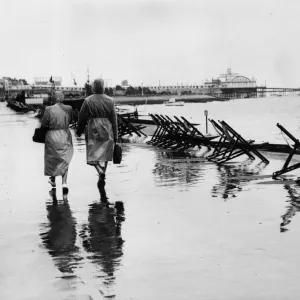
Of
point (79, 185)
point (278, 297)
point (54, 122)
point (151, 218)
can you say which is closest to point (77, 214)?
point (151, 218)

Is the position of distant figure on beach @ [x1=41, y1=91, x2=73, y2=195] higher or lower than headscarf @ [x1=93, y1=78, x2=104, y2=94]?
lower

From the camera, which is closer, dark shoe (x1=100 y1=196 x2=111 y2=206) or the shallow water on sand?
the shallow water on sand

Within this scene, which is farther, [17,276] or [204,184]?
[204,184]

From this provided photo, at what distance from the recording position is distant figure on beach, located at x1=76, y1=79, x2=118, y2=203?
12.2m

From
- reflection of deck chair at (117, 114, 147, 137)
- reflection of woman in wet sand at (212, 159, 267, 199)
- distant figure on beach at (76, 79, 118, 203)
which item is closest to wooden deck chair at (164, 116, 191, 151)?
reflection of woman in wet sand at (212, 159, 267, 199)

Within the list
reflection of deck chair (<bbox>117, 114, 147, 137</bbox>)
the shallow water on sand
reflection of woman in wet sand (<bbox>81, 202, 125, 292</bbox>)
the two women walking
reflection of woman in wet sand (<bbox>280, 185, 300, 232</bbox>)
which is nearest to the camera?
the shallow water on sand

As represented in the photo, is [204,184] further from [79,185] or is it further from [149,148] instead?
[149,148]

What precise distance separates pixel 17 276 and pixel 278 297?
2166mm

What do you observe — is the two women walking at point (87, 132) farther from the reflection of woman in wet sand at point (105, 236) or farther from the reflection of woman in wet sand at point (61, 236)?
the reflection of woman in wet sand at point (105, 236)

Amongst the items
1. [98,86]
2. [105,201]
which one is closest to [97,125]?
[98,86]

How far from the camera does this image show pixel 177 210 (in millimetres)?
9641

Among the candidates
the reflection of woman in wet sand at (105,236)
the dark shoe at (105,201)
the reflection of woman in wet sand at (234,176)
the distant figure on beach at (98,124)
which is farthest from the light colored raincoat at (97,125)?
the reflection of woman in wet sand at (105,236)

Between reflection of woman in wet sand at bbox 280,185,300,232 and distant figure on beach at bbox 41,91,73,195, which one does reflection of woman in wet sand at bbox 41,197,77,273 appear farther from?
reflection of woman in wet sand at bbox 280,185,300,232

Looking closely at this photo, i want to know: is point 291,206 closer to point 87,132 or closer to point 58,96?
point 87,132
